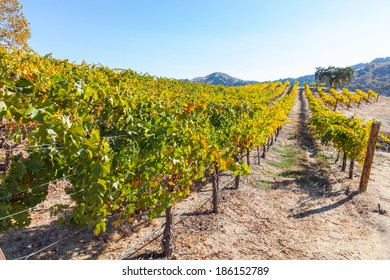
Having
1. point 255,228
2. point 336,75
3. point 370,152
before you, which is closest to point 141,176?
point 255,228

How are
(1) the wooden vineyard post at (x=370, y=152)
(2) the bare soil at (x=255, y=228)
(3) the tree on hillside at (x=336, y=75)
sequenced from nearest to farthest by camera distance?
(2) the bare soil at (x=255, y=228), (1) the wooden vineyard post at (x=370, y=152), (3) the tree on hillside at (x=336, y=75)

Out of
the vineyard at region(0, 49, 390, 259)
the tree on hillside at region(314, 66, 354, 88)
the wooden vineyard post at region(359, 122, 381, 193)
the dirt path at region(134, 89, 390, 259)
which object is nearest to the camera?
the vineyard at region(0, 49, 390, 259)

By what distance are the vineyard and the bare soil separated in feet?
0.15

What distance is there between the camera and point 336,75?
8169cm

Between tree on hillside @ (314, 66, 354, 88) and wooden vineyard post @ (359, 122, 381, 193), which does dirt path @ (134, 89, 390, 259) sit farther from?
tree on hillside @ (314, 66, 354, 88)

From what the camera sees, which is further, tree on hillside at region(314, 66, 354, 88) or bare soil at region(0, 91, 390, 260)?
tree on hillside at region(314, 66, 354, 88)

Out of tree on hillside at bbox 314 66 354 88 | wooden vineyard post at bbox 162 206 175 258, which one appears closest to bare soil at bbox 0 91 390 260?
wooden vineyard post at bbox 162 206 175 258

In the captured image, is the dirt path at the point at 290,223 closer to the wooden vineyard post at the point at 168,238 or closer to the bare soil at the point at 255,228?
the bare soil at the point at 255,228

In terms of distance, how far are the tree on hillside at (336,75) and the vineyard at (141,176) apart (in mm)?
79608

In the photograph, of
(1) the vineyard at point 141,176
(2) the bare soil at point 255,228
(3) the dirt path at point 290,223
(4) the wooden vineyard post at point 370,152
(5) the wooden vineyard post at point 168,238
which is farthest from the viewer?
(4) the wooden vineyard post at point 370,152

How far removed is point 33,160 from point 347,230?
7.98 meters

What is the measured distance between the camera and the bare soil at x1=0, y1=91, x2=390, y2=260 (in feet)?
19.7

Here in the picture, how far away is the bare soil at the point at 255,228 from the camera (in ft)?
19.7

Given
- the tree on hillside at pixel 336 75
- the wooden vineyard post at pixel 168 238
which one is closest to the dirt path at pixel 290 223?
the wooden vineyard post at pixel 168 238
